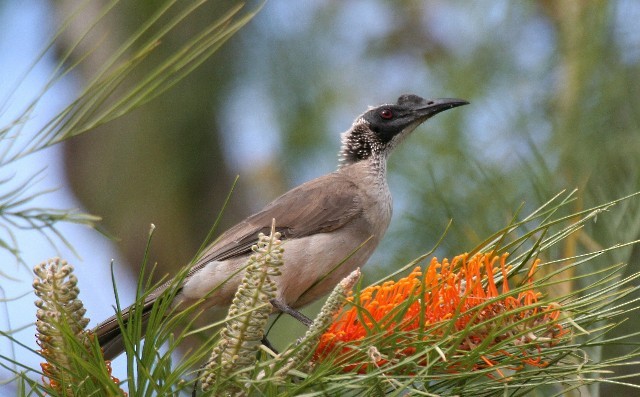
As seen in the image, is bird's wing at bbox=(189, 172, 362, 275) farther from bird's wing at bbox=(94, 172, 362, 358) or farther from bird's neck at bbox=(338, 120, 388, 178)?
bird's neck at bbox=(338, 120, 388, 178)

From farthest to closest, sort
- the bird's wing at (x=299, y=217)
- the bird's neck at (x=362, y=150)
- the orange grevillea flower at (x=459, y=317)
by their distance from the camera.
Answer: the bird's neck at (x=362, y=150)
the bird's wing at (x=299, y=217)
the orange grevillea flower at (x=459, y=317)

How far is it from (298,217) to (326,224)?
0.62ft

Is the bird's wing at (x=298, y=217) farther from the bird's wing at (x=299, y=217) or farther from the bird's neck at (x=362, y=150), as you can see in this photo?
the bird's neck at (x=362, y=150)

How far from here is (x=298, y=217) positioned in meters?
5.40

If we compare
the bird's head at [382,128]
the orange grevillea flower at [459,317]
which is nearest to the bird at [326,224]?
the bird's head at [382,128]

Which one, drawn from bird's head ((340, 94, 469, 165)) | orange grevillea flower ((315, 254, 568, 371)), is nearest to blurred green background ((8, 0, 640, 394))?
bird's head ((340, 94, 469, 165))

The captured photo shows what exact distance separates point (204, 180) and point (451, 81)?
2.86 m

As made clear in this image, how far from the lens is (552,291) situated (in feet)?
12.0

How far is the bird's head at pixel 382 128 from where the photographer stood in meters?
6.13

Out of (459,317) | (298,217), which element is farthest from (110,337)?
(459,317)

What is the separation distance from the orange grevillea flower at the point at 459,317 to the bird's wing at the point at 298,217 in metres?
2.39

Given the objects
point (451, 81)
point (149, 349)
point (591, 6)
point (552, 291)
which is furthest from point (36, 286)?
point (451, 81)

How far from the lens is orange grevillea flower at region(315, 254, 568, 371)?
245 centimetres

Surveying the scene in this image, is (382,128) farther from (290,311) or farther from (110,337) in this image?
(110,337)
